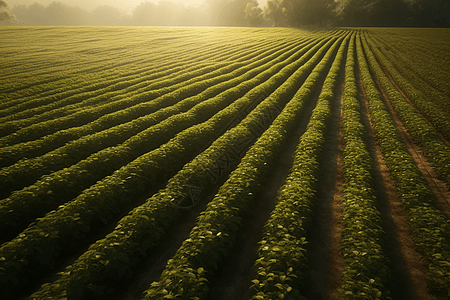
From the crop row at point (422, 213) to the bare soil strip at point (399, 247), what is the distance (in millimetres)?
276

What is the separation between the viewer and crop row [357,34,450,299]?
6.23 metres

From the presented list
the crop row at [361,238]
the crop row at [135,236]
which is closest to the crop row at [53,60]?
the crop row at [135,236]

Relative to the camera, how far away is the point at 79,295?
18.4 feet

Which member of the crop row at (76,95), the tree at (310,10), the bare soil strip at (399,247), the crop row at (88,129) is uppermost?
the tree at (310,10)

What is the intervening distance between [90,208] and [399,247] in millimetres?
11196

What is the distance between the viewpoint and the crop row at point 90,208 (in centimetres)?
670

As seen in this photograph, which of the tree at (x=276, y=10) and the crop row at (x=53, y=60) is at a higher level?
the tree at (x=276, y=10)

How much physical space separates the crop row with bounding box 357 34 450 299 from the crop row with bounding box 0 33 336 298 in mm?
10327

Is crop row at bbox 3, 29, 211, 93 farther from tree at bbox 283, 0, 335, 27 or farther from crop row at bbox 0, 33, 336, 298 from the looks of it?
tree at bbox 283, 0, 335, 27

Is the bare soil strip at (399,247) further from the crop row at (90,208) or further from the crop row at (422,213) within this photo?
the crop row at (90,208)

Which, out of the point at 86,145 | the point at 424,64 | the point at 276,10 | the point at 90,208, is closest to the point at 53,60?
the point at 86,145

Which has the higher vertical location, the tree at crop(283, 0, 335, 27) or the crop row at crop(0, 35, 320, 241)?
the tree at crop(283, 0, 335, 27)

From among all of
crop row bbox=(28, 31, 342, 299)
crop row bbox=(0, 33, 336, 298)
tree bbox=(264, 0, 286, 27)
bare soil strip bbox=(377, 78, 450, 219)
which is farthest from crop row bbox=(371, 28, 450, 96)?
tree bbox=(264, 0, 286, 27)

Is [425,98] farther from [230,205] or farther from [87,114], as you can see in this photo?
[87,114]
